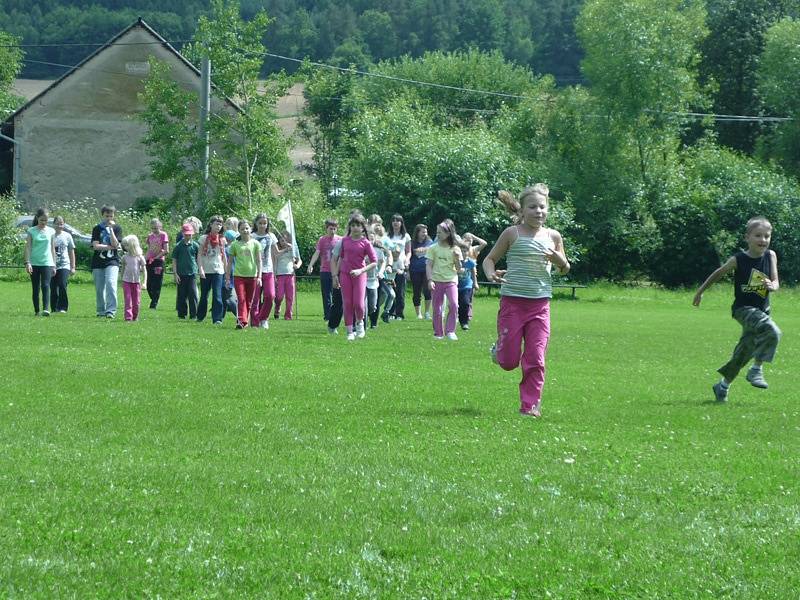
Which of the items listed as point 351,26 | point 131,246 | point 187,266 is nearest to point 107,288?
point 131,246

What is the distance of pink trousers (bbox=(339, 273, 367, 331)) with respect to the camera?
1953 centimetres

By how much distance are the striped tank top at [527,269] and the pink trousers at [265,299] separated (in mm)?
10949

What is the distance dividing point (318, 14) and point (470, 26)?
44.3ft

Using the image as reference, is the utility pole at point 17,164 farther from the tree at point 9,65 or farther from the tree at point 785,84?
the tree at point 785,84

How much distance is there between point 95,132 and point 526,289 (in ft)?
189

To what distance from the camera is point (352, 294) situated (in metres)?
19.6

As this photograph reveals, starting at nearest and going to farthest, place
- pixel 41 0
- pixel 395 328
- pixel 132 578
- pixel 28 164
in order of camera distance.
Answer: pixel 132 578
pixel 395 328
pixel 28 164
pixel 41 0

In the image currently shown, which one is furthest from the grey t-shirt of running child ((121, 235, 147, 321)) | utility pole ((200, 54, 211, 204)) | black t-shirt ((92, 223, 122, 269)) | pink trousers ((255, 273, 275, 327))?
utility pole ((200, 54, 211, 204))

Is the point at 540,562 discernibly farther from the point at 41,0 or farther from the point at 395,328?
the point at 41,0

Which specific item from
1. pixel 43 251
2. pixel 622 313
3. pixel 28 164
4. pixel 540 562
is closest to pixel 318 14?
pixel 28 164

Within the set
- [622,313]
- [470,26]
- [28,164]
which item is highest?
Answer: [470,26]

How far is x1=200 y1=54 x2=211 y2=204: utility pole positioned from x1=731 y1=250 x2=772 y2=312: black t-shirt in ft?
113

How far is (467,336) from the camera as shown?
21.8 m

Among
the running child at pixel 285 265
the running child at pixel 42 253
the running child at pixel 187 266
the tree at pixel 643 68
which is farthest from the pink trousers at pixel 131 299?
the tree at pixel 643 68
